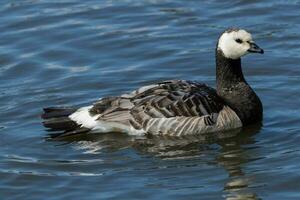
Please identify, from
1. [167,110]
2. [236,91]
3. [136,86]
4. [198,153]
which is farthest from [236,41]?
[136,86]

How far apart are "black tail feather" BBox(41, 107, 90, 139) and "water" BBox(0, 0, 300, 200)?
6.0 inches

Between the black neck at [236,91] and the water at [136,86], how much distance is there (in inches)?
8.7

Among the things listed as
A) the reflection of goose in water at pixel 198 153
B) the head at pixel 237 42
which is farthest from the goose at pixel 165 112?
the reflection of goose in water at pixel 198 153

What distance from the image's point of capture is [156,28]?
18281 millimetres

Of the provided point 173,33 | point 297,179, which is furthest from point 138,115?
point 173,33

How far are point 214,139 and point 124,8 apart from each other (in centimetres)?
571

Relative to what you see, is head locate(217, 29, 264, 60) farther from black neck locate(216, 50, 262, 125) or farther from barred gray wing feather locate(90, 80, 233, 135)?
barred gray wing feather locate(90, 80, 233, 135)

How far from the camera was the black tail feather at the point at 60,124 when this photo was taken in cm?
1427

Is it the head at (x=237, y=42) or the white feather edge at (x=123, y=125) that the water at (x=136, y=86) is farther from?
the head at (x=237, y=42)

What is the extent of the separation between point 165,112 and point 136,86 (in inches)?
71.5

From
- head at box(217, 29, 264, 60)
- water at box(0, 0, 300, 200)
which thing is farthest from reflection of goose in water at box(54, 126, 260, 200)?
head at box(217, 29, 264, 60)

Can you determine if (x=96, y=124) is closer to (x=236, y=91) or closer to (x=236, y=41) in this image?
(x=236, y=91)

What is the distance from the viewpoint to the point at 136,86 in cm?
1595

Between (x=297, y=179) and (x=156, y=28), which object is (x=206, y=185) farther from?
(x=156, y=28)
